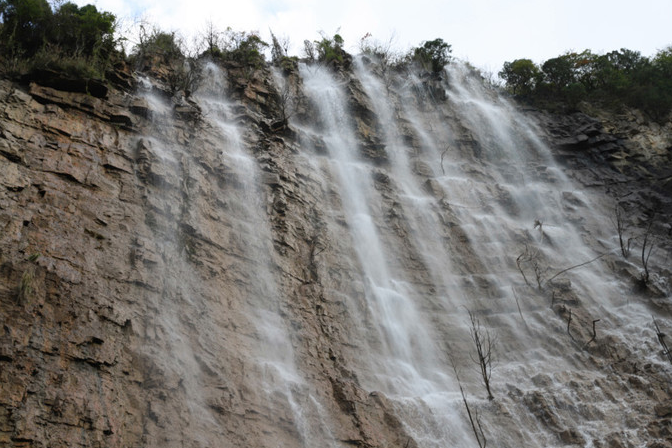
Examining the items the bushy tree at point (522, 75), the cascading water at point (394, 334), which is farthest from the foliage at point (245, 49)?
the bushy tree at point (522, 75)

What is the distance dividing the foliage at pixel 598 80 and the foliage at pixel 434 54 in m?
3.47

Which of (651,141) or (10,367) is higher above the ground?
(651,141)

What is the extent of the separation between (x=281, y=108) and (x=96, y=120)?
23.7 feet

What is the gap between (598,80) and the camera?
2506 centimetres

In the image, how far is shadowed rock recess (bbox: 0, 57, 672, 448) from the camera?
7.97 metres

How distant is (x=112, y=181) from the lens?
1055cm

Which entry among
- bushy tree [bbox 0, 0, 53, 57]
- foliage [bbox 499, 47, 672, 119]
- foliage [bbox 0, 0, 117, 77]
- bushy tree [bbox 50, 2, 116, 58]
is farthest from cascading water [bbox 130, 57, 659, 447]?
foliage [bbox 499, 47, 672, 119]

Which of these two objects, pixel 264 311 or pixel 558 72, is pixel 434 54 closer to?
pixel 558 72

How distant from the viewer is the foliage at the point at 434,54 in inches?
974

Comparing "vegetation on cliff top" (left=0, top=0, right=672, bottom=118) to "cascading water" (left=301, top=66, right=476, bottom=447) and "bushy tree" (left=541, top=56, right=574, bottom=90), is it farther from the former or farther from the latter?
"cascading water" (left=301, top=66, right=476, bottom=447)

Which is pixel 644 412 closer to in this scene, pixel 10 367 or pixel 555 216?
pixel 555 216

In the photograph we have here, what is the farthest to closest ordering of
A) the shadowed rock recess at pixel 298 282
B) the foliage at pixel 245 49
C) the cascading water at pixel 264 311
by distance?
1. the foliage at pixel 245 49
2. the cascading water at pixel 264 311
3. the shadowed rock recess at pixel 298 282

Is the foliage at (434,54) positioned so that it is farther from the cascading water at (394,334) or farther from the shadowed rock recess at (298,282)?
the cascading water at (394,334)

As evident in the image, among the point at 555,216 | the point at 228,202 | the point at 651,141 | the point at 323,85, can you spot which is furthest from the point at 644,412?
the point at 323,85
